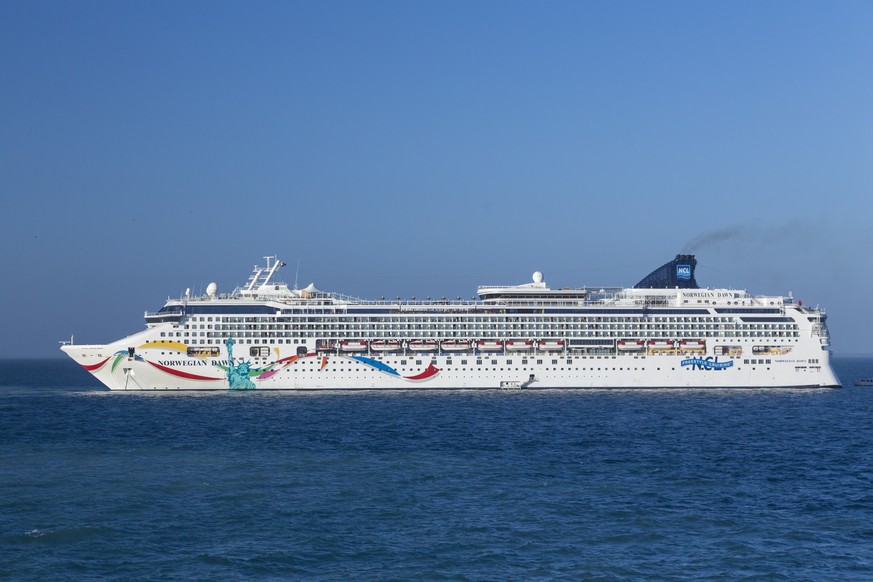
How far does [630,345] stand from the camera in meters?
80.6

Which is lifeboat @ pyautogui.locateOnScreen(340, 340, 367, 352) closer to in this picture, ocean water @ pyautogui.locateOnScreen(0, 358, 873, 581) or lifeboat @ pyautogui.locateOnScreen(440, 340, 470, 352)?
lifeboat @ pyautogui.locateOnScreen(440, 340, 470, 352)

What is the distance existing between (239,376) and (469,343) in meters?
19.6

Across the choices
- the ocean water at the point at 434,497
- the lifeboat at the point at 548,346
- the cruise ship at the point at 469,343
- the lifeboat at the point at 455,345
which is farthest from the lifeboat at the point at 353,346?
the ocean water at the point at 434,497

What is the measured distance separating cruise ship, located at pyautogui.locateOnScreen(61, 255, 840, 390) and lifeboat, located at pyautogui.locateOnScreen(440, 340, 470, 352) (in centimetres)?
9

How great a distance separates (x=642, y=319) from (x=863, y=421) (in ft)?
84.6

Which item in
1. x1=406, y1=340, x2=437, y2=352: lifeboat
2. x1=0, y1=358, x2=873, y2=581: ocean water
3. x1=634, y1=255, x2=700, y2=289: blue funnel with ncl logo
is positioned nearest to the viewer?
x1=0, y1=358, x2=873, y2=581: ocean water

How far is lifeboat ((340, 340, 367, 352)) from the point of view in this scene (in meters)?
78.9

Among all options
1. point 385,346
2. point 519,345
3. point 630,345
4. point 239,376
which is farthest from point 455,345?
point 239,376

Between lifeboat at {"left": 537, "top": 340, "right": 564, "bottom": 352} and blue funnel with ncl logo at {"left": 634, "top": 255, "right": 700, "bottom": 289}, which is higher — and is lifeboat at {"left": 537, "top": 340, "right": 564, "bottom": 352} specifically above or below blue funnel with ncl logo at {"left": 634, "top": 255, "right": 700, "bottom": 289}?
below

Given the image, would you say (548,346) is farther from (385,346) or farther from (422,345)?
(385,346)

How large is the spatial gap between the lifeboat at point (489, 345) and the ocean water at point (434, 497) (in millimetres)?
22361

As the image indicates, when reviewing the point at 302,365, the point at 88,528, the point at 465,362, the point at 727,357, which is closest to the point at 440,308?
the point at 465,362

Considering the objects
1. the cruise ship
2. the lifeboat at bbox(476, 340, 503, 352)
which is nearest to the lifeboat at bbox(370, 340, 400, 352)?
the cruise ship

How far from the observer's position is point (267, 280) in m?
82.9
